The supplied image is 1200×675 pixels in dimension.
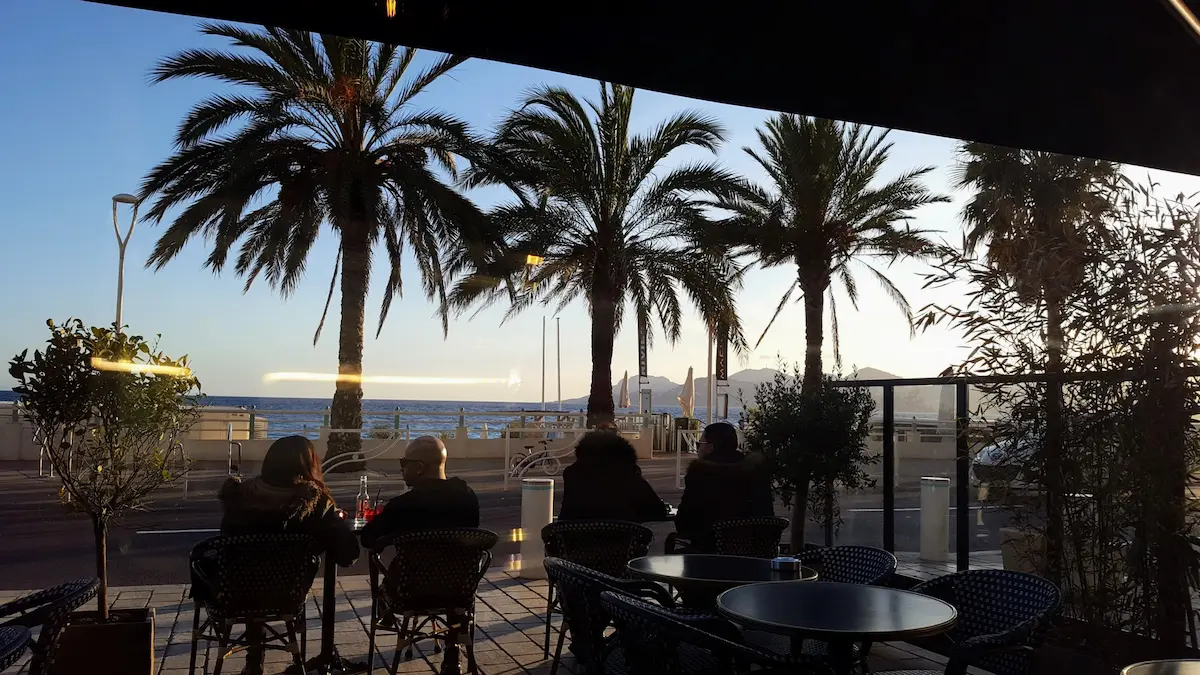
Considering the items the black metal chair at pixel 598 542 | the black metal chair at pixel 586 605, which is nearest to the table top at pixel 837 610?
the black metal chair at pixel 586 605

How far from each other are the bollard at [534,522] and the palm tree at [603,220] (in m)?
7.98

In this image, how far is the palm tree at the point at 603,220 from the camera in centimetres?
1620

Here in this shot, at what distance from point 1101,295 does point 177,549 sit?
30.3 feet

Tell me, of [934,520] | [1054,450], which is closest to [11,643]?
[1054,450]

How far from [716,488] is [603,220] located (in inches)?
425

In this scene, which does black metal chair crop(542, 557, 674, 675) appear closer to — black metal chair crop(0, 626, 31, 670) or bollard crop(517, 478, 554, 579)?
black metal chair crop(0, 626, 31, 670)

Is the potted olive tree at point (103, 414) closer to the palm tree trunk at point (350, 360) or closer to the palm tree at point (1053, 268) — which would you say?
the palm tree at point (1053, 268)

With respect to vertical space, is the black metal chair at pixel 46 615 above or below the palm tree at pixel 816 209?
A: below

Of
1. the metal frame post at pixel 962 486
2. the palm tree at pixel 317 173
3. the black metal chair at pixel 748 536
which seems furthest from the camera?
the palm tree at pixel 317 173

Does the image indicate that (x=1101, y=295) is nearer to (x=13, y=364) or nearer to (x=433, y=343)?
(x=13, y=364)

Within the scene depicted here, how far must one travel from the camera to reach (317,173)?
16141 millimetres

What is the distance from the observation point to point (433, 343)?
19422mm

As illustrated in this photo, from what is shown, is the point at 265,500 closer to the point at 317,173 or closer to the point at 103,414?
the point at 103,414

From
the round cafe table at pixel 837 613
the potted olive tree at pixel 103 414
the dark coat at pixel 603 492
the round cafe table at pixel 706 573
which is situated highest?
the potted olive tree at pixel 103 414
